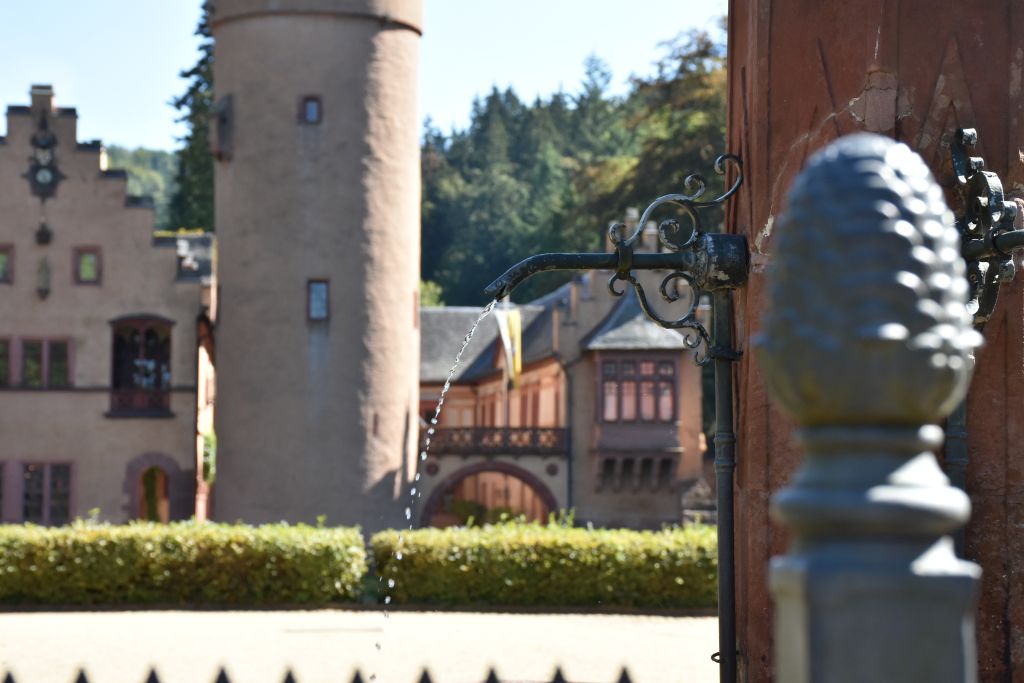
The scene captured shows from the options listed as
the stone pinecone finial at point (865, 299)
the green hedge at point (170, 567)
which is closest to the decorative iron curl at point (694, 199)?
the stone pinecone finial at point (865, 299)

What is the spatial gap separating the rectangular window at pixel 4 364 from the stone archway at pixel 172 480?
3.42 m

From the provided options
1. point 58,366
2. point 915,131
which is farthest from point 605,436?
point 915,131

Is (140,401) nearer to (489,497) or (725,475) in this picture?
(489,497)

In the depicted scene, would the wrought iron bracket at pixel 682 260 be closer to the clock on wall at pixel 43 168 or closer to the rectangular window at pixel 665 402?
the clock on wall at pixel 43 168

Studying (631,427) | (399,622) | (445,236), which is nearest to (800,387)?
(399,622)

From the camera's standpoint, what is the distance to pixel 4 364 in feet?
118

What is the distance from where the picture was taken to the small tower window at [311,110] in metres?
34.0

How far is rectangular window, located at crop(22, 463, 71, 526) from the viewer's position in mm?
35219

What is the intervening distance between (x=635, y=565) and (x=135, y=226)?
17377 mm

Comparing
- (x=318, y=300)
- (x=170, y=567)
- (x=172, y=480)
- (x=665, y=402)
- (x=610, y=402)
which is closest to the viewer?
(x=170, y=567)

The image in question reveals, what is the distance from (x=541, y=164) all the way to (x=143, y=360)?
56.6 m

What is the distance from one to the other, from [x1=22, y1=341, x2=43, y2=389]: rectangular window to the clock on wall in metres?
3.37

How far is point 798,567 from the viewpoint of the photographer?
2143mm

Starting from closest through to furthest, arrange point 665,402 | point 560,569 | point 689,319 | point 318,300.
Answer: point 689,319, point 560,569, point 318,300, point 665,402
